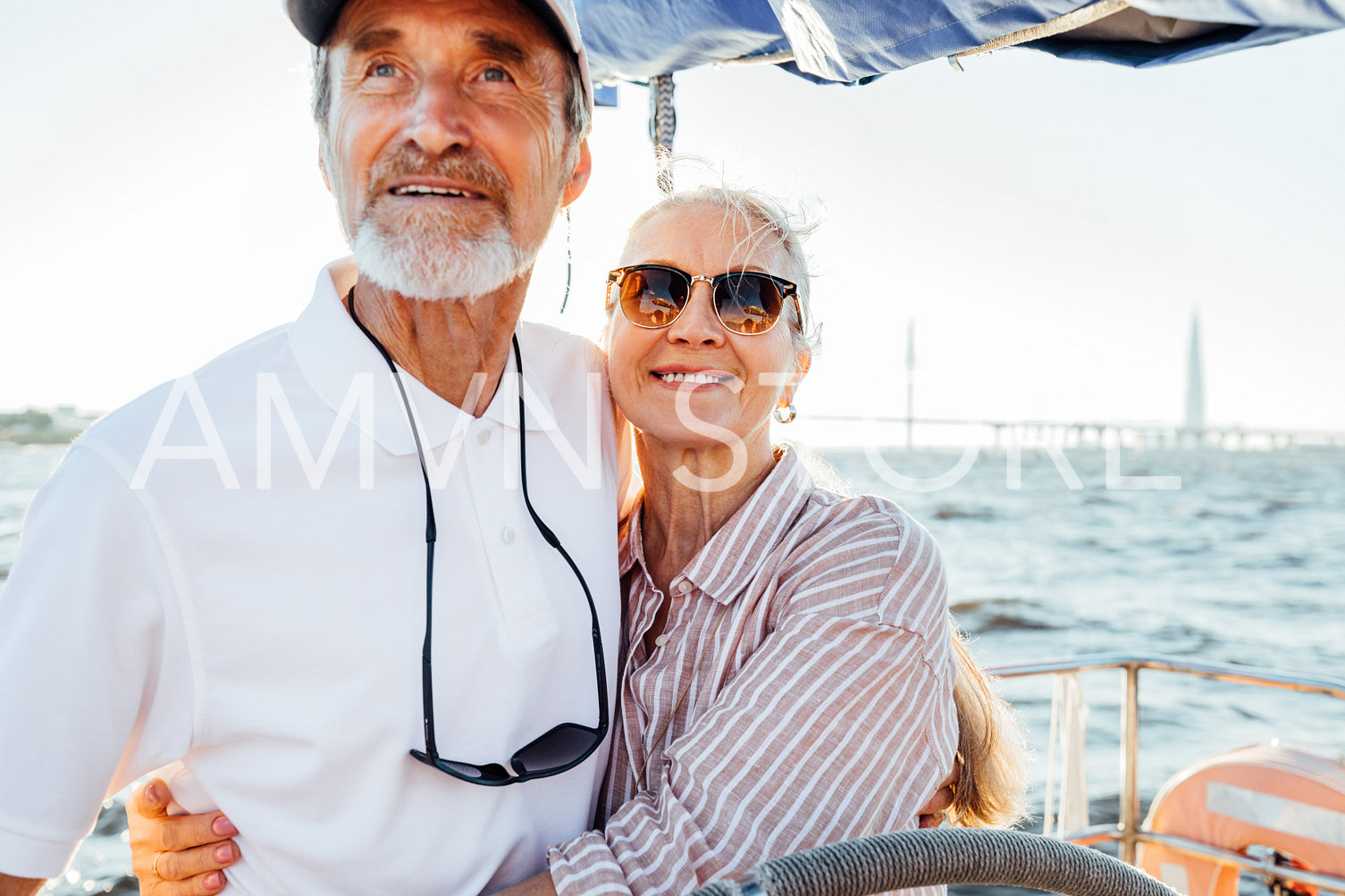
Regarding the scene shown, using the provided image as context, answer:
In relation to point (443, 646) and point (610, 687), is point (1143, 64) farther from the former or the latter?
point (443, 646)

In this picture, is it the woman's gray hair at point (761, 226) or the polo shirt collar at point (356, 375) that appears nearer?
the polo shirt collar at point (356, 375)

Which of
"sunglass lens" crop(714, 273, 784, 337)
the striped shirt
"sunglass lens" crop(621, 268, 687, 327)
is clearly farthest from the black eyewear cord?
"sunglass lens" crop(714, 273, 784, 337)

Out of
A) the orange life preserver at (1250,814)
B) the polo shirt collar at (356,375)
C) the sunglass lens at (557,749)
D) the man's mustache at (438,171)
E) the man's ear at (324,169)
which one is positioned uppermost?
the man's ear at (324,169)

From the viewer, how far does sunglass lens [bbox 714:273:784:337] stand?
6.06ft

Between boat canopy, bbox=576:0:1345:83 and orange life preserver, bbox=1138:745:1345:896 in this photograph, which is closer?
boat canopy, bbox=576:0:1345:83

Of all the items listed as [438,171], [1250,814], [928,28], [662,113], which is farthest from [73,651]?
[1250,814]

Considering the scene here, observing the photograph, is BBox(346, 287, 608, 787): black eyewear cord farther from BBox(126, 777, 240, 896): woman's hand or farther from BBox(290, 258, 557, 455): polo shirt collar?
BBox(126, 777, 240, 896): woman's hand

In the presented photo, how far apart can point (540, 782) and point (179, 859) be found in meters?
0.54

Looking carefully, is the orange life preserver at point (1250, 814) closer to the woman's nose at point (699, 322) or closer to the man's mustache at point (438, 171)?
the woman's nose at point (699, 322)

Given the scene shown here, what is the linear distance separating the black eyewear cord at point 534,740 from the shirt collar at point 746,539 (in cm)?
22

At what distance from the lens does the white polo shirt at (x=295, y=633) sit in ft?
3.96

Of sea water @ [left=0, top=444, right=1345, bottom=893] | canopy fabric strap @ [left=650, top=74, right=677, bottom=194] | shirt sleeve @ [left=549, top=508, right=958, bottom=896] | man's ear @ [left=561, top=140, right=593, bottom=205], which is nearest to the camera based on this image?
shirt sleeve @ [left=549, top=508, right=958, bottom=896]

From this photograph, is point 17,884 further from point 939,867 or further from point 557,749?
point 939,867

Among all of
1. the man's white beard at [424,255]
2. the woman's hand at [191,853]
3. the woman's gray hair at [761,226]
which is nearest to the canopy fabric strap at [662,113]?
the woman's gray hair at [761,226]
